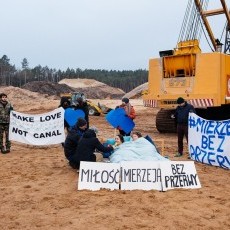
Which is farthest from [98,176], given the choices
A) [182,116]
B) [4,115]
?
[4,115]

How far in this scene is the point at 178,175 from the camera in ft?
A: 25.4

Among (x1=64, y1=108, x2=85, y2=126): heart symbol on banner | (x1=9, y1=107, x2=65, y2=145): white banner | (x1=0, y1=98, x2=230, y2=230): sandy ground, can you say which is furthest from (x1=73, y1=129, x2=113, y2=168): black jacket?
(x1=9, y1=107, x2=65, y2=145): white banner

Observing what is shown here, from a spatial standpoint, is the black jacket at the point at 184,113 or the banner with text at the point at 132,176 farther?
the black jacket at the point at 184,113

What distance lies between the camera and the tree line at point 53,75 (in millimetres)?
85375

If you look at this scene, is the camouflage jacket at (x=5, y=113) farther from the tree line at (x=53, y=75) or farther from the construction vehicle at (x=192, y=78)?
the tree line at (x=53, y=75)

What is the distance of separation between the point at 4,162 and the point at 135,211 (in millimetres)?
5196

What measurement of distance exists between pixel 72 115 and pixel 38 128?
47.9 inches

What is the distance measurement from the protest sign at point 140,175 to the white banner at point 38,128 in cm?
532

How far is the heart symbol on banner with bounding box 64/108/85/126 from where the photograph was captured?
12.3 m

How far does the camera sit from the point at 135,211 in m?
6.38

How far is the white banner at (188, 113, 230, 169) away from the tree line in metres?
72.6

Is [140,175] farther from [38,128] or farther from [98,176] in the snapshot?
[38,128]

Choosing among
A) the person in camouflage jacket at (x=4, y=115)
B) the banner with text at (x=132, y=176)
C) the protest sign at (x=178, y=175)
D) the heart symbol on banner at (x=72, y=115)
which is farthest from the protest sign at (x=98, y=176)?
the person in camouflage jacket at (x=4, y=115)

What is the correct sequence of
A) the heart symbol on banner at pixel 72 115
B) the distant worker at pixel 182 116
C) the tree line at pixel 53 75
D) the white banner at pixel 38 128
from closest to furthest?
1. the distant worker at pixel 182 116
2. the heart symbol on banner at pixel 72 115
3. the white banner at pixel 38 128
4. the tree line at pixel 53 75
